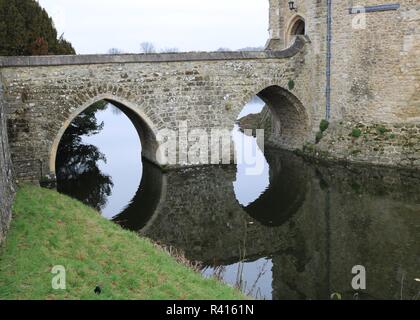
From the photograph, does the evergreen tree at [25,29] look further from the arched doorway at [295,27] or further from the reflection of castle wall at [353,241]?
the reflection of castle wall at [353,241]

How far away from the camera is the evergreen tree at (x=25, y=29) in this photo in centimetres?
1714

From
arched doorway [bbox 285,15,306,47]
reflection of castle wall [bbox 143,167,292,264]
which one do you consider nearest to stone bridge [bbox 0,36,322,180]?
reflection of castle wall [bbox 143,167,292,264]

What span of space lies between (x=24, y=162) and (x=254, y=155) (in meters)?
9.66

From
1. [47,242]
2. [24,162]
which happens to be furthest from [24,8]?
[47,242]

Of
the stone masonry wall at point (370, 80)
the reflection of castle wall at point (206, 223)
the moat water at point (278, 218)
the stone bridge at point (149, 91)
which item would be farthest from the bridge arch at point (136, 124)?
the stone masonry wall at point (370, 80)

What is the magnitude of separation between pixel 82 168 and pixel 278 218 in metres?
9.34

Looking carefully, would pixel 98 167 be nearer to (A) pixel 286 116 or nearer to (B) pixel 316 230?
(A) pixel 286 116

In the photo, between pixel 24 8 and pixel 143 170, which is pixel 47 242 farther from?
pixel 24 8

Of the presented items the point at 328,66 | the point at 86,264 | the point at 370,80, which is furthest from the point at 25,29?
the point at 86,264

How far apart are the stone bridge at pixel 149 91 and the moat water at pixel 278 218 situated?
5.16 feet

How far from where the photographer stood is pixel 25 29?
1753 centimetres
